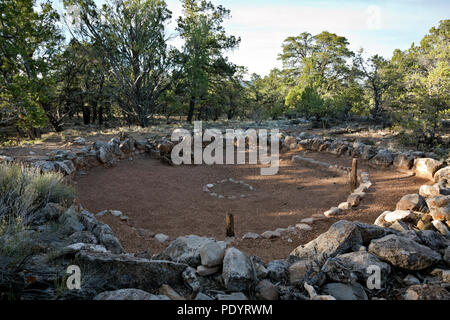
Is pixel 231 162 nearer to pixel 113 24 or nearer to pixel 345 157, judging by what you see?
pixel 345 157

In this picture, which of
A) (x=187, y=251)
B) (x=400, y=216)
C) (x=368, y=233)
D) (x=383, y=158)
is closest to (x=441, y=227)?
(x=400, y=216)

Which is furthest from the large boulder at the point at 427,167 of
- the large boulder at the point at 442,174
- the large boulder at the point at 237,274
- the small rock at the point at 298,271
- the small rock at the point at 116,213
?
the small rock at the point at 116,213

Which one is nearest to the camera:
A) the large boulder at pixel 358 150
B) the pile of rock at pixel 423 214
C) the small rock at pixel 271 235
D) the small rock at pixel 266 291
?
the small rock at pixel 266 291

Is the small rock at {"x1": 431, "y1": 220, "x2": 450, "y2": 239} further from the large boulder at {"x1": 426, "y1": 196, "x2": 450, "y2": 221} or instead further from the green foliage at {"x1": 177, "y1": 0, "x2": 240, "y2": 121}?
the green foliage at {"x1": 177, "y1": 0, "x2": 240, "y2": 121}

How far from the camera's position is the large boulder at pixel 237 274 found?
2.47 m

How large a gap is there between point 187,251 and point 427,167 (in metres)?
8.02

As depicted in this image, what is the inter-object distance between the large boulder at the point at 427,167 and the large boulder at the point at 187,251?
7.52 meters

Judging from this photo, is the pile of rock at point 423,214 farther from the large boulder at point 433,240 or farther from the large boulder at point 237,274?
the large boulder at point 237,274

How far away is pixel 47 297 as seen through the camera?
201 centimetres

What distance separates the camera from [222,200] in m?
7.49

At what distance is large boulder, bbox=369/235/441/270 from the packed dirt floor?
71.2 inches

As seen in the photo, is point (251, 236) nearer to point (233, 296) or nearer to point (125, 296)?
point (233, 296)

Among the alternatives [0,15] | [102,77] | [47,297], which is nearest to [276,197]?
[47,297]

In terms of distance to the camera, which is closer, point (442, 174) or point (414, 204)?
point (414, 204)
